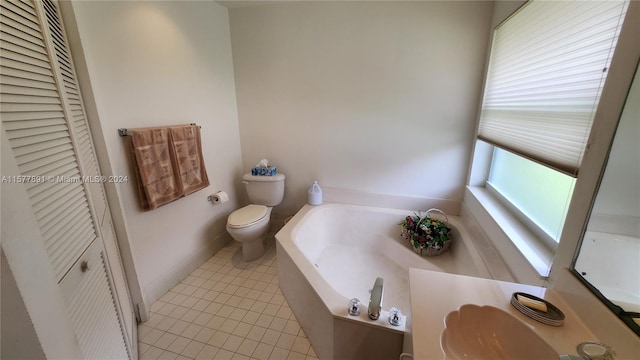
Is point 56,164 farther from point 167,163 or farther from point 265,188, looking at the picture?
point 265,188

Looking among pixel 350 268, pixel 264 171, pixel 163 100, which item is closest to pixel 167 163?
pixel 163 100

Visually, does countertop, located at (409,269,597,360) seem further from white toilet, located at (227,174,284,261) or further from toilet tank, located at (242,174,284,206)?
toilet tank, located at (242,174,284,206)

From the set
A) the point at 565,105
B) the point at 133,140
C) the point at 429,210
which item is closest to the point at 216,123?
the point at 133,140

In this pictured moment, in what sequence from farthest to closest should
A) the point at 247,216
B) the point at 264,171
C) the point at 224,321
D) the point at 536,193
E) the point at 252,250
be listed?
the point at 264,171 < the point at 252,250 < the point at 247,216 < the point at 224,321 < the point at 536,193

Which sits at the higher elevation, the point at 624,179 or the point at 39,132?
the point at 39,132

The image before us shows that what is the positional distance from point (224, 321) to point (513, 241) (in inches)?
73.9

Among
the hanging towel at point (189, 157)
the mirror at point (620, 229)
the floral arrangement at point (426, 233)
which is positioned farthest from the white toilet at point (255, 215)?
the mirror at point (620, 229)

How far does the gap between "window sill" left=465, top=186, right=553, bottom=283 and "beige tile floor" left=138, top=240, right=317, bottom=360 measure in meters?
1.24

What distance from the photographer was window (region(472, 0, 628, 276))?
0.93 metres

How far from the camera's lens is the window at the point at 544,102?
0.93 metres

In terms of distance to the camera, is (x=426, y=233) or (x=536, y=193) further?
(x=426, y=233)

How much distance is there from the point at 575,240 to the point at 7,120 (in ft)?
5.93

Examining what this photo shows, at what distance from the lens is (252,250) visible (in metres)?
2.49

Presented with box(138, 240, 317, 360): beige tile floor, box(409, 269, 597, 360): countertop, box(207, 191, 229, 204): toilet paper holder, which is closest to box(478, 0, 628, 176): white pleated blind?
box(409, 269, 597, 360): countertop
